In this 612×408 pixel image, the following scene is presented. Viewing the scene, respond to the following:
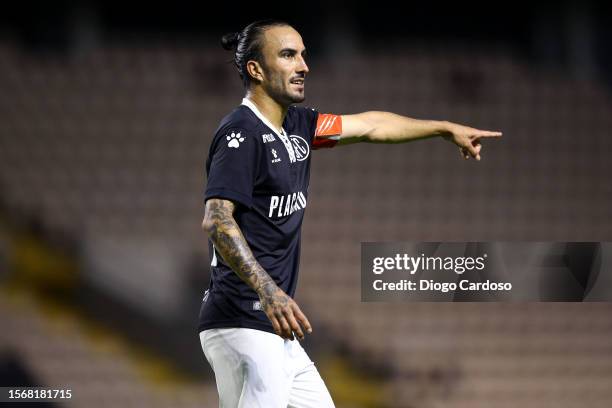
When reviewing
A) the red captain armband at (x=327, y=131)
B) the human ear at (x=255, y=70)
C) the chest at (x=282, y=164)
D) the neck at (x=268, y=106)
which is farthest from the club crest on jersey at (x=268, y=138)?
the red captain armband at (x=327, y=131)

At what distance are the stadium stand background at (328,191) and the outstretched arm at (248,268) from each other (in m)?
2.58

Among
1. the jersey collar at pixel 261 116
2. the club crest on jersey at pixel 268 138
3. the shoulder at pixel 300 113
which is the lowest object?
the club crest on jersey at pixel 268 138

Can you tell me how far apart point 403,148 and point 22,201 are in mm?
2197

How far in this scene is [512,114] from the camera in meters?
5.32

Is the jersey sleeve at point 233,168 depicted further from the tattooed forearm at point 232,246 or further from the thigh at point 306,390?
the thigh at point 306,390

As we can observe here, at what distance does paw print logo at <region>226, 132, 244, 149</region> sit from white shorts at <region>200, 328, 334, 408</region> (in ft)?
1.83

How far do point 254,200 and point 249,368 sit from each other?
51 cm

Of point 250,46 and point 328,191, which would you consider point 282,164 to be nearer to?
point 250,46

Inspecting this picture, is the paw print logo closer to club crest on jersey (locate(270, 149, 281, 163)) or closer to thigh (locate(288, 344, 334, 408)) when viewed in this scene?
club crest on jersey (locate(270, 149, 281, 163))

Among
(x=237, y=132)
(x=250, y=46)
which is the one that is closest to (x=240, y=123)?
(x=237, y=132)

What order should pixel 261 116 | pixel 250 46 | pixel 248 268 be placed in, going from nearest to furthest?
pixel 248 268 → pixel 261 116 → pixel 250 46

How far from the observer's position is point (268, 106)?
3.05 meters

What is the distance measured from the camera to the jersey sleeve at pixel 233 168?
8.81ft

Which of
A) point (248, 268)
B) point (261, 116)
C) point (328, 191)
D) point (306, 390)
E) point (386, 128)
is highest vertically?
point (328, 191)
